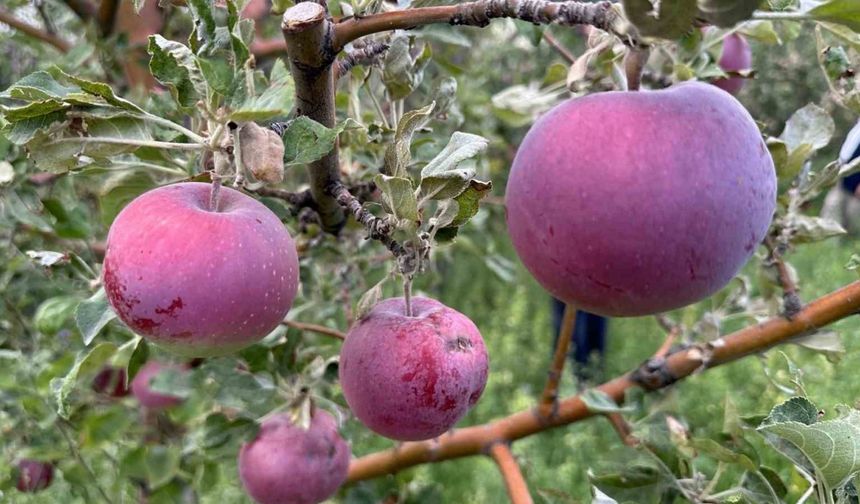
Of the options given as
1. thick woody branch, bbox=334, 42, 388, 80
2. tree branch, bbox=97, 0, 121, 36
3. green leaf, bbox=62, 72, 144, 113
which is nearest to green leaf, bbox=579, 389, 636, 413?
thick woody branch, bbox=334, 42, 388, 80

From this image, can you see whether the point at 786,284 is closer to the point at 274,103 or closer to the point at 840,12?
the point at 840,12

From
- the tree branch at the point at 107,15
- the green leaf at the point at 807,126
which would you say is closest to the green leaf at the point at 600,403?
the green leaf at the point at 807,126

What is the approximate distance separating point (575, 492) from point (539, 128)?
1.48m

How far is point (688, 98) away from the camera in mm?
489

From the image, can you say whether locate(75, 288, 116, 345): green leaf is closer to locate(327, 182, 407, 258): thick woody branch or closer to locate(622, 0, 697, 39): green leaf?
locate(327, 182, 407, 258): thick woody branch

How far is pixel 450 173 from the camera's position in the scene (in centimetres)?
51

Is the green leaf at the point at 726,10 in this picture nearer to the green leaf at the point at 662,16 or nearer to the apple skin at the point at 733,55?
the green leaf at the point at 662,16

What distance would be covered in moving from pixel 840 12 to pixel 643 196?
0.54ft

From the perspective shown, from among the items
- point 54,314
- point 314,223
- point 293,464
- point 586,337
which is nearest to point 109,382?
point 54,314

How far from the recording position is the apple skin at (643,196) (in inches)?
18.1

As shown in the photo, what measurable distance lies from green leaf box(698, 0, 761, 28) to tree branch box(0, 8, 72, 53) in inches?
48.0

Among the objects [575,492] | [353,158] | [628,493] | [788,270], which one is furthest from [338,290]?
[575,492]

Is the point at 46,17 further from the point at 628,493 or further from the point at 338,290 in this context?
the point at 628,493

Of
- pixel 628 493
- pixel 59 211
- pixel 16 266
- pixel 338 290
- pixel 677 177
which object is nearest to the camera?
pixel 677 177
